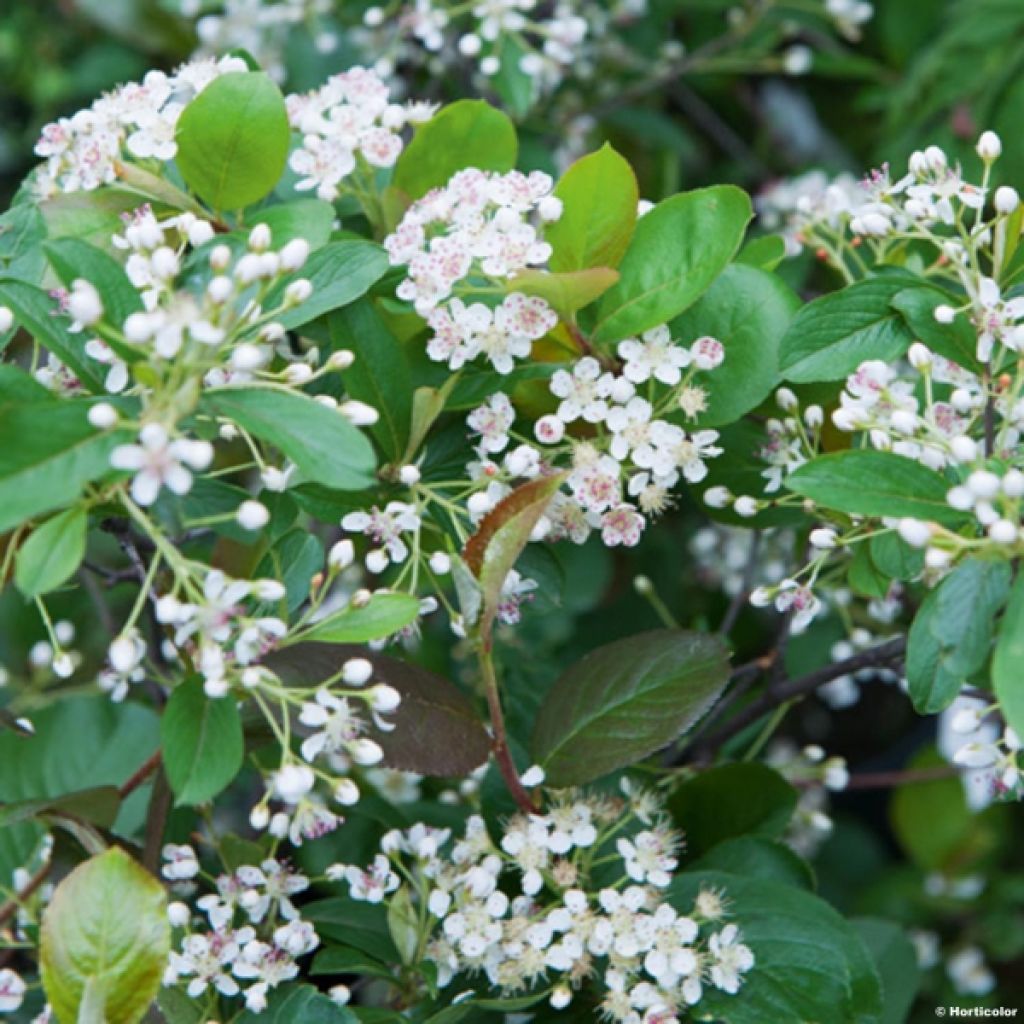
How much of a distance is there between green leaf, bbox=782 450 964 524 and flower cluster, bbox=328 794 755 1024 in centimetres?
33

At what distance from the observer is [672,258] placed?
0.98 meters

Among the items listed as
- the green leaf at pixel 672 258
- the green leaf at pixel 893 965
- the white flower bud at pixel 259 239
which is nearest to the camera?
the white flower bud at pixel 259 239

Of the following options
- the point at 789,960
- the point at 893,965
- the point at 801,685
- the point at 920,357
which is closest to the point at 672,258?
the point at 920,357

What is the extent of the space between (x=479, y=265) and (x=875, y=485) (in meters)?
Answer: 0.33

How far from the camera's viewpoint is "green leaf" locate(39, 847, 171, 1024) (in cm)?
89

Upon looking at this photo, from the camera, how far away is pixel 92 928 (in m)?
0.90

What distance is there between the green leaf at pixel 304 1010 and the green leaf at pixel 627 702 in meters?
0.23

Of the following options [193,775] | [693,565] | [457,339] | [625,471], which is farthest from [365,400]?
[693,565]

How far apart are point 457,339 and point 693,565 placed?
3.54 feet

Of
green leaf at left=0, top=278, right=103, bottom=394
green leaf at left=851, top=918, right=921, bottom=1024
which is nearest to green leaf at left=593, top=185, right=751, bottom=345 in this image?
green leaf at left=0, top=278, right=103, bottom=394

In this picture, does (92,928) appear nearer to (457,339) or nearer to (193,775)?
(193,775)

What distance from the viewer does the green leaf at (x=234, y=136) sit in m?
1.00

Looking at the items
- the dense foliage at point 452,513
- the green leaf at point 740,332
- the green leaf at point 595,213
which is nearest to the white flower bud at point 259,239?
the dense foliage at point 452,513

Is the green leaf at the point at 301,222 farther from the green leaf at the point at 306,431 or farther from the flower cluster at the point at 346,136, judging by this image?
the green leaf at the point at 306,431
